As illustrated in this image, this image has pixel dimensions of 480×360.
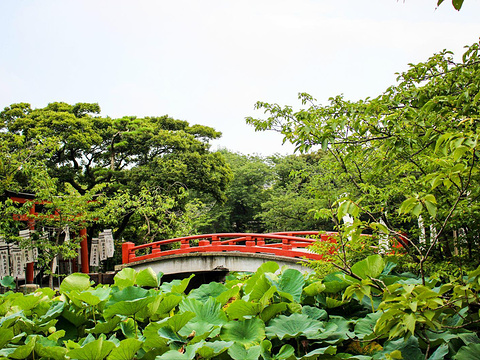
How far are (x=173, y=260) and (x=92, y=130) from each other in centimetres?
549

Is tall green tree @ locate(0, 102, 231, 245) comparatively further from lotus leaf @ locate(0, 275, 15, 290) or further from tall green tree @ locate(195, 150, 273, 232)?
lotus leaf @ locate(0, 275, 15, 290)

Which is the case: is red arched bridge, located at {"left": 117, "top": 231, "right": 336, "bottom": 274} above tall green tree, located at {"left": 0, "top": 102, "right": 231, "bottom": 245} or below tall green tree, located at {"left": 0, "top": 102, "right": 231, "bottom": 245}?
below

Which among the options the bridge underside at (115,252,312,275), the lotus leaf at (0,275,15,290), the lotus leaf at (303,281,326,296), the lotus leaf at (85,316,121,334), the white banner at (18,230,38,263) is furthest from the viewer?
the bridge underside at (115,252,312,275)

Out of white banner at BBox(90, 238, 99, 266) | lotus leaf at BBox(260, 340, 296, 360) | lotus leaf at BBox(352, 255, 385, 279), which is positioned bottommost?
white banner at BBox(90, 238, 99, 266)

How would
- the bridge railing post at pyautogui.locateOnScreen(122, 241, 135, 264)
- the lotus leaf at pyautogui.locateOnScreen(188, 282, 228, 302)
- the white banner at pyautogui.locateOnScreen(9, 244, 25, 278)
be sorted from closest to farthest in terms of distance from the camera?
the lotus leaf at pyautogui.locateOnScreen(188, 282, 228, 302), the white banner at pyautogui.locateOnScreen(9, 244, 25, 278), the bridge railing post at pyautogui.locateOnScreen(122, 241, 135, 264)

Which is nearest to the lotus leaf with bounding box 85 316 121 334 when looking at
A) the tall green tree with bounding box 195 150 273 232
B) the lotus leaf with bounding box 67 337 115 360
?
the lotus leaf with bounding box 67 337 115 360

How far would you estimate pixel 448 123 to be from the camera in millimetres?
2383

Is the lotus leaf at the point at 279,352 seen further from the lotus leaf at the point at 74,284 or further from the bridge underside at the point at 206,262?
the bridge underside at the point at 206,262

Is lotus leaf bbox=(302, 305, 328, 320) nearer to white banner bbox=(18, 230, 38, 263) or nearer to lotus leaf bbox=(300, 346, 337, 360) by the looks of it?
lotus leaf bbox=(300, 346, 337, 360)

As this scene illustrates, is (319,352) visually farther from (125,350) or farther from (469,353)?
(125,350)

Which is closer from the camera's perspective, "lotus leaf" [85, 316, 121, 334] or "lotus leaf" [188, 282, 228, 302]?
"lotus leaf" [85, 316, 121, 334]

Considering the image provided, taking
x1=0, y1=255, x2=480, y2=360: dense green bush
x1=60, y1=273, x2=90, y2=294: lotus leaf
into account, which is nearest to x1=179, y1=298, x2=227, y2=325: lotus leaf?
→ x1=0, y1=255, x2=480, y2=360: dense green bush

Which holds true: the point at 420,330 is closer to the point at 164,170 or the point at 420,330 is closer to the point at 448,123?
the point at 448,123

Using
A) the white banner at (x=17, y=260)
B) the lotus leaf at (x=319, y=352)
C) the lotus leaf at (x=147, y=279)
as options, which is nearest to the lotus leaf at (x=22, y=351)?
the lotus leaf at (x=147, y=279)
